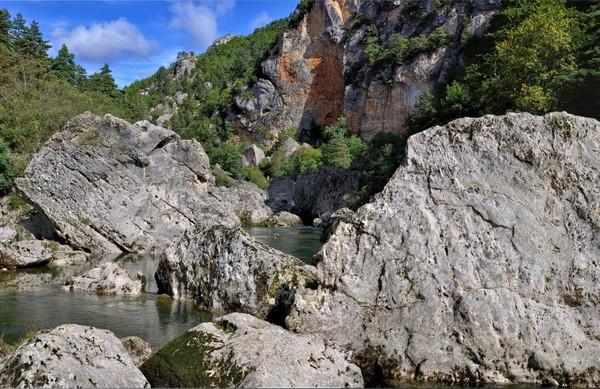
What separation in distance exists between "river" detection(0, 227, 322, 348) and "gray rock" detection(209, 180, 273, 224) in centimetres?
4109

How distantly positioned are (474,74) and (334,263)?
41.9 m

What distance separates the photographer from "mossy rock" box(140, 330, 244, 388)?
12.0 meters

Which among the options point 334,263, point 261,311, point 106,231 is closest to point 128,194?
point 106,231

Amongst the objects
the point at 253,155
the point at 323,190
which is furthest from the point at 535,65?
the point at 253,155

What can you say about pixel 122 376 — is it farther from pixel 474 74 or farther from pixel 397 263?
pixel 474 74

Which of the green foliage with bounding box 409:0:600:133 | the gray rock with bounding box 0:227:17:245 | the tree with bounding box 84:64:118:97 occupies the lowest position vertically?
the gray rock with bounding box 0:227:17:245

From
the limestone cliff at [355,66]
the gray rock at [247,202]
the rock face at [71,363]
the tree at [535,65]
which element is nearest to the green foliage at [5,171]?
the gray rock at [247,202]

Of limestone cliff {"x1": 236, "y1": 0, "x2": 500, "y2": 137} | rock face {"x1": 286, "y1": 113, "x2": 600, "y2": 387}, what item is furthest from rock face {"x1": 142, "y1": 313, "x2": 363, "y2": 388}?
limestone cliff {"x1": 236, "y1": 0, "x2": 500, "y2": 137}

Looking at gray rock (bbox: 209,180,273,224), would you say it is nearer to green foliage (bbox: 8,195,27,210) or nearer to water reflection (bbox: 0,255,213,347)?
green foliage (bbox: 8,195,27,210)

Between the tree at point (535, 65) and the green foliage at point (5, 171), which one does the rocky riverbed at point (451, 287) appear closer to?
the tree at point (535, 65)

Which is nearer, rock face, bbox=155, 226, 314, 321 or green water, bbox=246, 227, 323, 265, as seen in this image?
rock face, bbox=155, 226, 314, 321

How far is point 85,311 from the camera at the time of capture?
21125 mm

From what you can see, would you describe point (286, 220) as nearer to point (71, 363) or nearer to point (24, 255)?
point (24, 255)

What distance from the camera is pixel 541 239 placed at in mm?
15547
